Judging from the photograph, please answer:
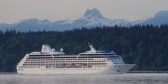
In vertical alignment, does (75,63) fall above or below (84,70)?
above

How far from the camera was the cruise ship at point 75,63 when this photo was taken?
5822 inches

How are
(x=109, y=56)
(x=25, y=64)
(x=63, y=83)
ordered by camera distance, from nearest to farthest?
(x=63, y=83)
(x=109, y=56)
(x=25, y=64)

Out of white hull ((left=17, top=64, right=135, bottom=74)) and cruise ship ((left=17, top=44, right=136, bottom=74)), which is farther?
cruise ship ((left=17, top=44, right=136, bottom=74))

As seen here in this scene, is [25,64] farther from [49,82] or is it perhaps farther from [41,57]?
[49,82]

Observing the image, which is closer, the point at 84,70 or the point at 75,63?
the point at 84,70

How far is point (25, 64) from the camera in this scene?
521 ft

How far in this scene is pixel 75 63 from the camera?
153625 mm

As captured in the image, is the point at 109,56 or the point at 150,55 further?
the point at 150,55

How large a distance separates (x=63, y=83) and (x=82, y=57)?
4117 cm

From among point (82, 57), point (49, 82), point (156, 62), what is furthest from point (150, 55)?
point (49, 82)

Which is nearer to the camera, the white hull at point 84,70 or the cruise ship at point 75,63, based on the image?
the white hull at point 84,70


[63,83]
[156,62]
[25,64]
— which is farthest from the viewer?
[156,62]

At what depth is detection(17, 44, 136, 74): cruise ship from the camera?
14788 cm

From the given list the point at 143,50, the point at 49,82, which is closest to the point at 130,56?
the point at 143,50
